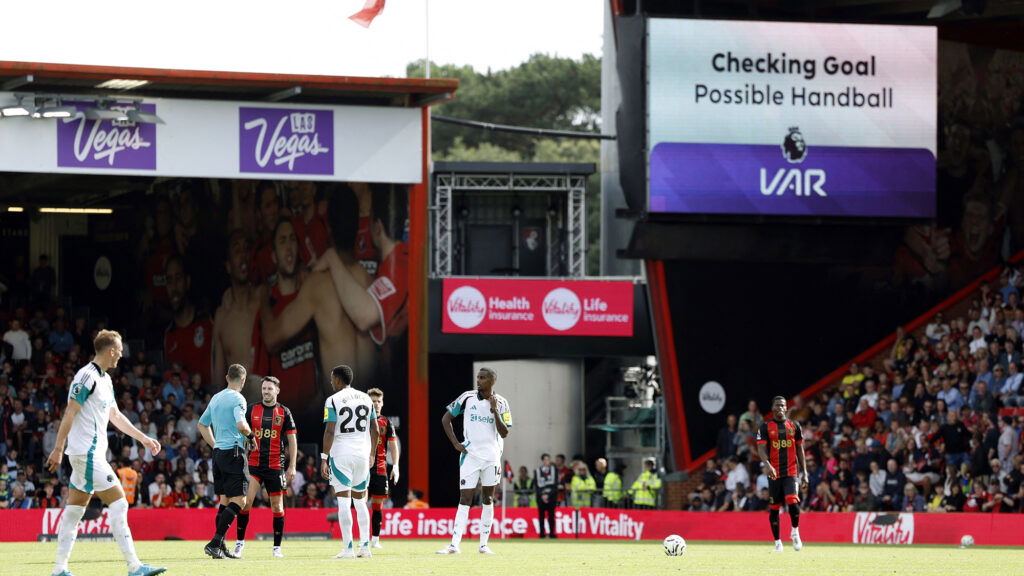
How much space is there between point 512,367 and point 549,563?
25.8m

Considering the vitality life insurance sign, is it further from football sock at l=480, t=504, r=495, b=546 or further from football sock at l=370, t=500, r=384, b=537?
football sock at l=480, t=504, r=495, b=546

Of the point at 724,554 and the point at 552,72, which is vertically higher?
the point at 552,72

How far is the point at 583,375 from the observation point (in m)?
42.5

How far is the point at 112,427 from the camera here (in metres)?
33.9

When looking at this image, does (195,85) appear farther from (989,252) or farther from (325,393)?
(989,252)

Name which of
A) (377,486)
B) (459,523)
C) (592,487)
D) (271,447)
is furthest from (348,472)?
(592,487)

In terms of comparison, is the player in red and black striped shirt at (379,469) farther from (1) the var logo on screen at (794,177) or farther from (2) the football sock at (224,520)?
(1) the var logo on screen at (794,177)

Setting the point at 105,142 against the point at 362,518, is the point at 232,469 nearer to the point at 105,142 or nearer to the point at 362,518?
the point at 362,518

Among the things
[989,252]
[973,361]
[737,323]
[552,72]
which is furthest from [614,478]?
[552,72]

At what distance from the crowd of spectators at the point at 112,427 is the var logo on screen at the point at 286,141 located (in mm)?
5795

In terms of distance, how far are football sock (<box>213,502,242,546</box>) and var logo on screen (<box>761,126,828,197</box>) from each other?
1729cm

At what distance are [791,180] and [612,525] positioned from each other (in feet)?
25.7

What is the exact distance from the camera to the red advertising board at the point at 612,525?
1044 inches

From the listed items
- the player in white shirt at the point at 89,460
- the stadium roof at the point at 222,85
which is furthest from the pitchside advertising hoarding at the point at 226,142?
the player in white shirt at the point at 89,460
